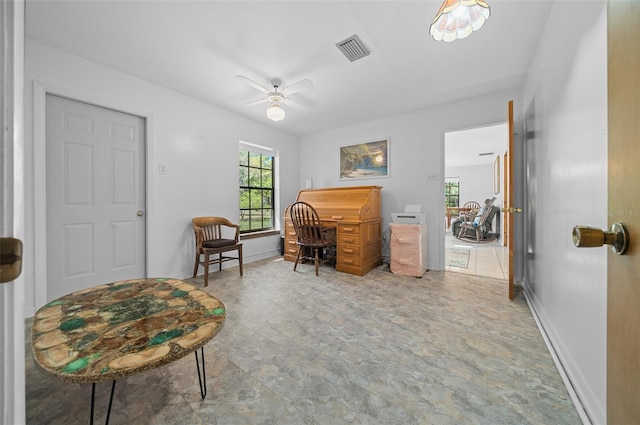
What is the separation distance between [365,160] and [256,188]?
200cm

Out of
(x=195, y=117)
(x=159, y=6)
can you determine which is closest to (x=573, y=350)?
(x=159, y=6)

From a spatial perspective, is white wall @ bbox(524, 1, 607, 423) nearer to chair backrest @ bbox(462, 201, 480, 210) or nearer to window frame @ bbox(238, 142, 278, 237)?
window frame @ bbox(238, 142, 278, 237)

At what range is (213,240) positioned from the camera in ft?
10.3

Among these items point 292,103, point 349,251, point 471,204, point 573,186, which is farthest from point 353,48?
point 471,204

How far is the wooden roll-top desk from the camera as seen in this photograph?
3.27 m

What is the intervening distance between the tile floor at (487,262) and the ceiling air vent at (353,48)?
3015mm

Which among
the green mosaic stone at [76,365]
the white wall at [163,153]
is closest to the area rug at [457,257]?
the white wall at [163,153]

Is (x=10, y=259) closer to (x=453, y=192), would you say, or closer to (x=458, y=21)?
(x=458, y=21)

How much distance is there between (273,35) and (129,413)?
2.65m

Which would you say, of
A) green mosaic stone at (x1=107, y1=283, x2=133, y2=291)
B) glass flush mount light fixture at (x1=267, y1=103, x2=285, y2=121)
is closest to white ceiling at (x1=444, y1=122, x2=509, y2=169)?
glass flush mount light fixture at (x1=267, y1=103, x2=285, y2=121)

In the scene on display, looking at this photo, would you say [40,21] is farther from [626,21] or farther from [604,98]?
[604,98]

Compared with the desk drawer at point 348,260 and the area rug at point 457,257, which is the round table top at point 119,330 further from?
the area rug at point 457,257

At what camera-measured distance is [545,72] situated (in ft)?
6.12

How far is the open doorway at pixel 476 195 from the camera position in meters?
3.82
